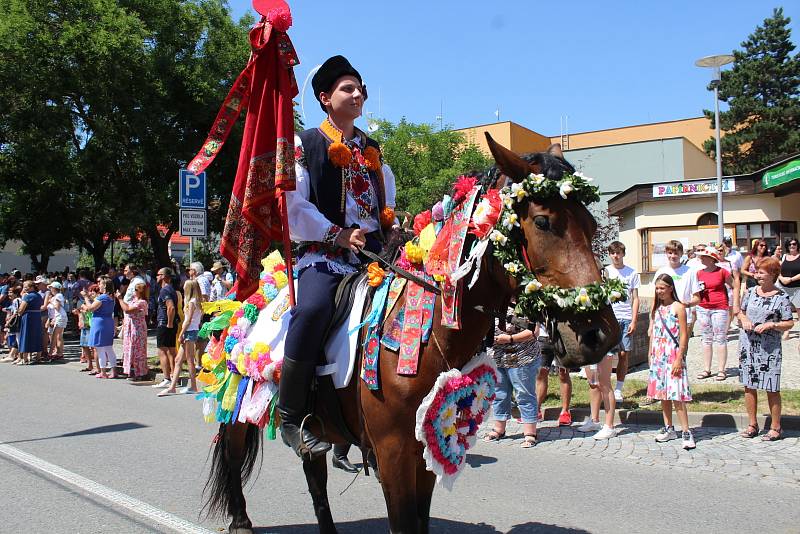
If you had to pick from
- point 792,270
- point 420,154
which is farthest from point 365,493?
point 420,154

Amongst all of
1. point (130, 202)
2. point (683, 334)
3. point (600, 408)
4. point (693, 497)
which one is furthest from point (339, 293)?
point (130, 202)

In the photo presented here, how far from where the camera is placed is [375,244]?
3830 millimetres

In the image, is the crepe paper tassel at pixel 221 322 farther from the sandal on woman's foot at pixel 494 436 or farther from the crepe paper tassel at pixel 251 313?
the sandal on woman's foot at pixel 494 436

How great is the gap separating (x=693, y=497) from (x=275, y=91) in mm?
4685

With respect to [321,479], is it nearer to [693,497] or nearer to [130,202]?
[693,497]

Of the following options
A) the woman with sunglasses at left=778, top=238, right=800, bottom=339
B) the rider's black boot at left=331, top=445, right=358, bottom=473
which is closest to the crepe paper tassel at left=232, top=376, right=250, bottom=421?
the rider's black boot at left=331, top=445, right=358, bottom=473

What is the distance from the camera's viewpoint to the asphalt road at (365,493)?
479 centimetres

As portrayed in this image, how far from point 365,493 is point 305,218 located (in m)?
3.11

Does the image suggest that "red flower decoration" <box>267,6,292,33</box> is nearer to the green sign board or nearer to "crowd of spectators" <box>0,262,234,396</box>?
"crowd of spectators" <box>0,262,234,396</box>

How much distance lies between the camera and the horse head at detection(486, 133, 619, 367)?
2.51 meters

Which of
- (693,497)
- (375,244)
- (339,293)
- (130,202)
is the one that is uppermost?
(130,202)

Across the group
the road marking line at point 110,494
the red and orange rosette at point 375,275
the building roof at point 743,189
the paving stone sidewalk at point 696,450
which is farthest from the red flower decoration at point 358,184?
the building roof at point 743,189

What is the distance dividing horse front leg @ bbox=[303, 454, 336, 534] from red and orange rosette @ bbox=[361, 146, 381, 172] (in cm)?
190

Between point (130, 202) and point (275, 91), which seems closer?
point (275, 91)
